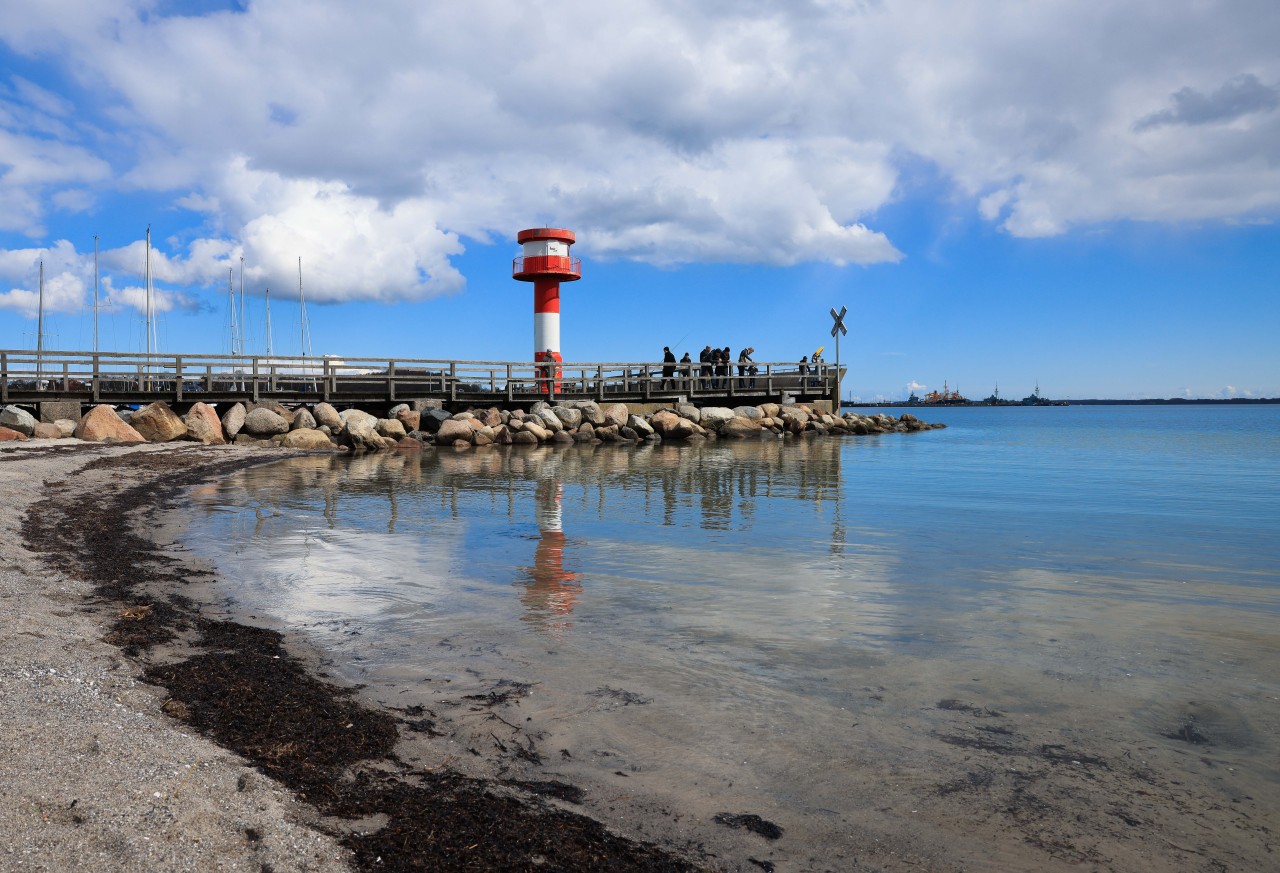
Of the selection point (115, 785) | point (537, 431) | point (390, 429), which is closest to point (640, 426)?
point (537, 431)

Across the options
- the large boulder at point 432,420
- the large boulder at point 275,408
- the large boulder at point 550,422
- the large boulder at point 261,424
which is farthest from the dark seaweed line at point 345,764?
the large boulder at point 550,422

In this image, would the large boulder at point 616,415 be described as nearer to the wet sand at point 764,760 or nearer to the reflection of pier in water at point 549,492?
→ the reflection of pier in water at point 549,492

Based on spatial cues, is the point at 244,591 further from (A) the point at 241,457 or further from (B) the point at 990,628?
(A) the point at 241,457

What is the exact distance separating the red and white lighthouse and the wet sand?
91.7 ft

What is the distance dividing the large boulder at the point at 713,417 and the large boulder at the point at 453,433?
9.83m

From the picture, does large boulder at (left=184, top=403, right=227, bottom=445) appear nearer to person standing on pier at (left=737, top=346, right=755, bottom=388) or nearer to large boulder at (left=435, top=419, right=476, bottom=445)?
large boulder at (left=435, top=419, right=476, bottom=445)

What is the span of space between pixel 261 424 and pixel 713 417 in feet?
53.2

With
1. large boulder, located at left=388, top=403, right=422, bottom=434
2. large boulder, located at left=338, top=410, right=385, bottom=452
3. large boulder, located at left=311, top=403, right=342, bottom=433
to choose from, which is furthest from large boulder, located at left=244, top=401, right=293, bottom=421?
large boulder, located at left=388, top=403, right=422, bottom=434

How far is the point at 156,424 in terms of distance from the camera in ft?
71.7

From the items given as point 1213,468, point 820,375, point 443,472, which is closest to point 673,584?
point 443,472

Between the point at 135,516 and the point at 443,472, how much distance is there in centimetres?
790

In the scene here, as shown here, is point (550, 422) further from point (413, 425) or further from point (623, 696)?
point (623, 696)

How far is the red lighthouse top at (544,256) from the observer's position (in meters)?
32.6

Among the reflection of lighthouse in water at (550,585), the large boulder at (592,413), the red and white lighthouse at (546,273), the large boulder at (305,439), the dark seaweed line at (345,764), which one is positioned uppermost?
the red and white lighthouse at (546,273)
